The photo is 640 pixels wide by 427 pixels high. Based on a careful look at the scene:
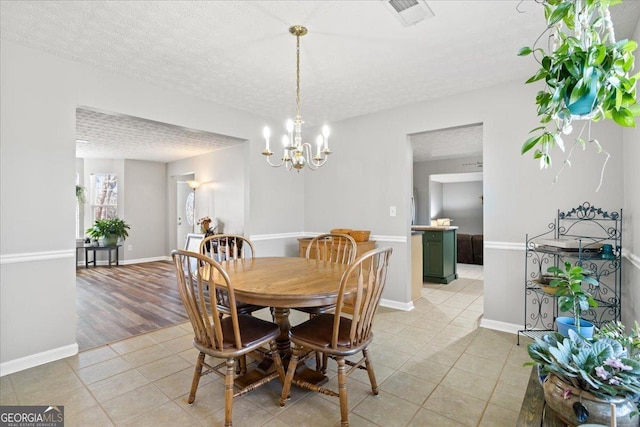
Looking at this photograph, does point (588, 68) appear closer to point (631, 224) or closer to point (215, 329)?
point (215, 329)

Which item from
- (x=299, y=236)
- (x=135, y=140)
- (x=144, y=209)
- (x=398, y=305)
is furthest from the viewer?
(x=144, y=209)

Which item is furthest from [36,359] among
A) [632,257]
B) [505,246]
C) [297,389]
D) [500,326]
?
[632,257]

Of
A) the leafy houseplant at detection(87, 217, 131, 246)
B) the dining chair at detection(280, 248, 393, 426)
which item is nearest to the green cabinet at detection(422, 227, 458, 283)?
the dining chair at detection(280, 248, 393, 426)

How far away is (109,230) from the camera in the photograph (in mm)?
6629

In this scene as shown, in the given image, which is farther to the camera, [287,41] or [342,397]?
[287,41]

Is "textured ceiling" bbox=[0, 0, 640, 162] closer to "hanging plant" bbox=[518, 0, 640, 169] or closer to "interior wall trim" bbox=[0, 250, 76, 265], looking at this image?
"hanging plant" bbox=[518, 0, 640, 169]

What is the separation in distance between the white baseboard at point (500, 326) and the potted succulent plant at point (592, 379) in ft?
6.91

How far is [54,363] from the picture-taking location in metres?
2.48

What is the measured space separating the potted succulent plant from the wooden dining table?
938mm

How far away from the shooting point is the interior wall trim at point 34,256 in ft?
7.74

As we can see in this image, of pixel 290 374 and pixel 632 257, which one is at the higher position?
pixel 632 257

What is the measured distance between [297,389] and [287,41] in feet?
8.17

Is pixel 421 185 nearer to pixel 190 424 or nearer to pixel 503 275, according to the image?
pixel 503 275

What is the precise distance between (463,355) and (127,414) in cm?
241
